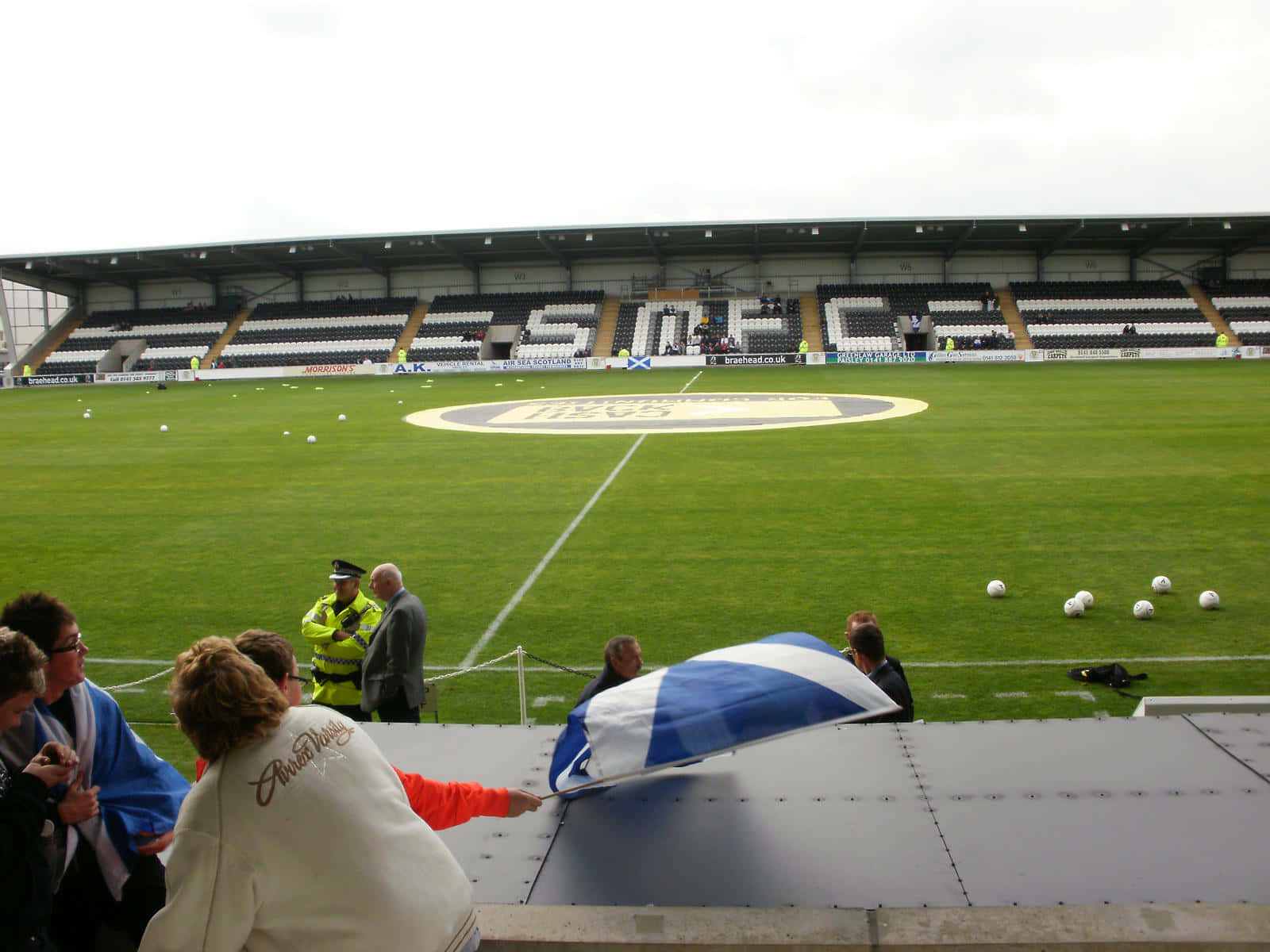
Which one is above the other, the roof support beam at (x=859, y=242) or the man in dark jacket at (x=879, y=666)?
the roof support beam at (x=859, y=242)

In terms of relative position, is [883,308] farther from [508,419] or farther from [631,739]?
[631,739]

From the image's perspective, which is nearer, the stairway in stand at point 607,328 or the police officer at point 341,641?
the police officer at point 341,641

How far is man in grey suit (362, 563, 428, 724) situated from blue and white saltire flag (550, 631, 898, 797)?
3.48 meters

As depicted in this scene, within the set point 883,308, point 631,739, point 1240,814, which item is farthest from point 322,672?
point 883,308

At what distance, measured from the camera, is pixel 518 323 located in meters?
64.6

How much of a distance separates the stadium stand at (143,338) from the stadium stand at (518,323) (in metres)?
16.7

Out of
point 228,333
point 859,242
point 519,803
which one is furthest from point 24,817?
point 228,333

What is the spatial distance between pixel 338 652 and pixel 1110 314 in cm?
6140

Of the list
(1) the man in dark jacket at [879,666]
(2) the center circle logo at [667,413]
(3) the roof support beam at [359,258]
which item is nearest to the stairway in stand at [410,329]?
(3) the roof support beam at [359,258]

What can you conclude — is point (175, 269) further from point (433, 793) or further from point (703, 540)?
point (433, 793)

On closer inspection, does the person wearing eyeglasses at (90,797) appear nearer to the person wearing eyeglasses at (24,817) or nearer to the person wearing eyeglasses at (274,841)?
the person wearing eyeglasses at (24,817)

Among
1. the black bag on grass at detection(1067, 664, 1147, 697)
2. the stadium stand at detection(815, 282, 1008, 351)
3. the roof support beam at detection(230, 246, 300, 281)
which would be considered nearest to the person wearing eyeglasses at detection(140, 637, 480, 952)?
the black bag on grass at detection(1067, 664, 1147, 697)

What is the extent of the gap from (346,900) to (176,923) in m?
0.43

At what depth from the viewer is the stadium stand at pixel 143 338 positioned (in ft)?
207
